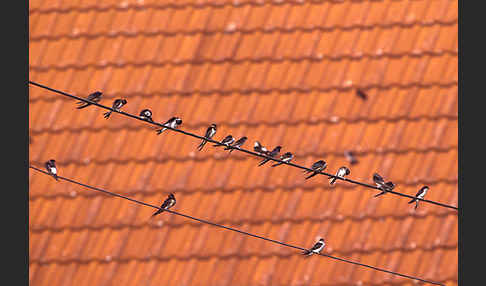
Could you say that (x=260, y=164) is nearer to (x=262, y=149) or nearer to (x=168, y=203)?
(x=262, y=149)

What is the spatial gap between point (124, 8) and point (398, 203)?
2566 millimetres

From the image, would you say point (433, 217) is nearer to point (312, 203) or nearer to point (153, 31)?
point (312, 203)

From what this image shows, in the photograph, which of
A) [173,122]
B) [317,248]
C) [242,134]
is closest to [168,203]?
[173,122]

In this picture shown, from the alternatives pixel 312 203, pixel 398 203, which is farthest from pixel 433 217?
pixel 312 203

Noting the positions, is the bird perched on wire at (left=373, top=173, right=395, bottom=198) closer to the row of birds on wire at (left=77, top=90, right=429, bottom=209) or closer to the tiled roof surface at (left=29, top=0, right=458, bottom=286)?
the row of birds on wire at (left=77, top=90, right=429, bottom=209)

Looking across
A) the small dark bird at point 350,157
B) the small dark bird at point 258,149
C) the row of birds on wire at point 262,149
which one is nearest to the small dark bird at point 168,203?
the row of birds on wire at point 262,149

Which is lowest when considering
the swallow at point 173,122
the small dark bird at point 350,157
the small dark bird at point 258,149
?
the swallow at point 173,122

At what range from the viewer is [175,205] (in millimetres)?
7039

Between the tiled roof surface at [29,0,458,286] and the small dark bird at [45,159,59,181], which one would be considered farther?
the tiled roof surface at [29,0,458,286]

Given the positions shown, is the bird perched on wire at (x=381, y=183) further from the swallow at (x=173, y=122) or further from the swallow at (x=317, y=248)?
the swallow at (x=173, y=122)

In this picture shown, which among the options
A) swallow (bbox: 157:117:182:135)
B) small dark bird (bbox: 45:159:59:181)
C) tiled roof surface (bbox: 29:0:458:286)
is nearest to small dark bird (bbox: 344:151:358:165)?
tiled roof surface (bbox: 29:0:458:286)

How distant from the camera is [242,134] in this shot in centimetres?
716

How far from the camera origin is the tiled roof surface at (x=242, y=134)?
23.0 feet

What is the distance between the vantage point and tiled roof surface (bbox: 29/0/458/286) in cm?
702
